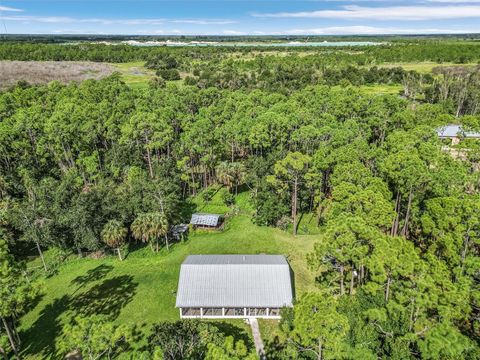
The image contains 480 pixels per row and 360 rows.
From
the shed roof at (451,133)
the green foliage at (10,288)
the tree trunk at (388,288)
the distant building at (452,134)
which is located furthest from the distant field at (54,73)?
the tree trunk at (388,288)

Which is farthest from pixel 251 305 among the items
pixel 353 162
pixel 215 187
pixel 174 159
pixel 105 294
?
pixel 174 159

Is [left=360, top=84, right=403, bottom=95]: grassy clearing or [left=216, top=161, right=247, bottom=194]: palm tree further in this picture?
[left=360, top=84, right=403, bottom=95]: grassy clearing

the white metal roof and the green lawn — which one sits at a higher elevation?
the white metal roof

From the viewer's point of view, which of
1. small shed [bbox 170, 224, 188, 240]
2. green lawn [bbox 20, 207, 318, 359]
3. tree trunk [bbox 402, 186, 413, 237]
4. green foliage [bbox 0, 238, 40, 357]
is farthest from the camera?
small shed [bbox 170, 224, 188, 240]

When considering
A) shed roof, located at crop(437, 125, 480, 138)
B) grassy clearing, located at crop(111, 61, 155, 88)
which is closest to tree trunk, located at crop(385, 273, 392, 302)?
shed roof, located at crop(437, 125, 480, 138)

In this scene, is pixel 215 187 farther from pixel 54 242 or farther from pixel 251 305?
pixel 251 305

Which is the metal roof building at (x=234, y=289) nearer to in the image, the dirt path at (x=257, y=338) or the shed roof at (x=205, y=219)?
the dirt path at (x=257, y=338)

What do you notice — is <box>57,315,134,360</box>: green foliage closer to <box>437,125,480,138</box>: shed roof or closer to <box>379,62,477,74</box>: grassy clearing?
<box>437,125,480,138</box>: shed roof
